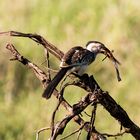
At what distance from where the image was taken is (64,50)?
4598mm

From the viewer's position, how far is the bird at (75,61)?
52.2 inches

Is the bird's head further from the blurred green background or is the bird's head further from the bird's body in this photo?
the blurred green background

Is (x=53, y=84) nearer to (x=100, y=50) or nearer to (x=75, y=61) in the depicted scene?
(x=75, y=61)

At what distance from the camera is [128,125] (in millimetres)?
1324

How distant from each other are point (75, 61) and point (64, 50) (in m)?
3.24

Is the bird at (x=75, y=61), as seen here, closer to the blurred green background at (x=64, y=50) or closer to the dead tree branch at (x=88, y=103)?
the dead tree branch at (x=88, y=103)

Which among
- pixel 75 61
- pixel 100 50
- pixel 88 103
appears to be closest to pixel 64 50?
pixel 100 50

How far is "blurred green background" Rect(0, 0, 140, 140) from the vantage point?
3910 mm

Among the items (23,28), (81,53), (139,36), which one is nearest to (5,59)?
(23,28)

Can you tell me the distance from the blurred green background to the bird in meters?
2.08

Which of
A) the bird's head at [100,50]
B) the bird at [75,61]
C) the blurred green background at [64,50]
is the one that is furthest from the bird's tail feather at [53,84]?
the blurred green background at [64,50]

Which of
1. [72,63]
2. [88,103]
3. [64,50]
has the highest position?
[64,50]

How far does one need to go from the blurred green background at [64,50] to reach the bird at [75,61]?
2.08 metres

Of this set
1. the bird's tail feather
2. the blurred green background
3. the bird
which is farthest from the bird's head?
the blurred green background
